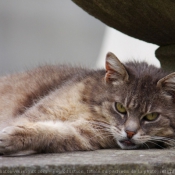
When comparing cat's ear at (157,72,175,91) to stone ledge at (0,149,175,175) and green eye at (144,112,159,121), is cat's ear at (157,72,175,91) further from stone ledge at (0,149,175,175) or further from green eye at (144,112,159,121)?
stone ledge at (0,149,175,175)

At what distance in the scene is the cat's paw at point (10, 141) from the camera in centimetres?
282

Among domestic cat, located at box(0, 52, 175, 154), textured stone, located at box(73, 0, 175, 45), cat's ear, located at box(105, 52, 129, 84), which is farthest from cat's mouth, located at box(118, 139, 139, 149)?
textured stone, located at box(73, 0, 175, 45)

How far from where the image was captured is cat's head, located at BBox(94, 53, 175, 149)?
3150 millimetres

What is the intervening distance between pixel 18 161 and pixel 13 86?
1526 mm

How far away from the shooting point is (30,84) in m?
3.96

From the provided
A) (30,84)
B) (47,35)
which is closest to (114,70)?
(30,84)

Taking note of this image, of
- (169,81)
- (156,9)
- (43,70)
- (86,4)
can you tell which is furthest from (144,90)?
(43,70)

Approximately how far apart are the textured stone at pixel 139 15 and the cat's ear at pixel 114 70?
0.47 m

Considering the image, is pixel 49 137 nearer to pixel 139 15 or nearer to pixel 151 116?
pixel 151 116

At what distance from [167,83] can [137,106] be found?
0.87 ft

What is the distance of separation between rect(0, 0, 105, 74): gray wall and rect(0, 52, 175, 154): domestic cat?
4.45 meters

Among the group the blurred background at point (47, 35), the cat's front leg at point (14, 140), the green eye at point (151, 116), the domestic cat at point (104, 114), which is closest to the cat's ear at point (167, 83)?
the domestic cat at point (104, 114)

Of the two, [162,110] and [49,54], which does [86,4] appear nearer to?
[162,110]

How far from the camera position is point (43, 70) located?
423 cm
